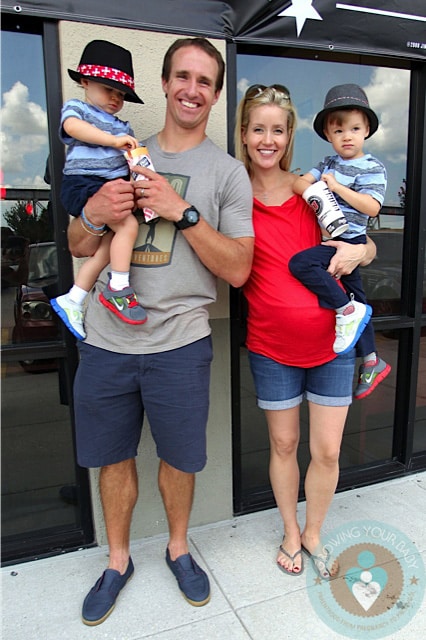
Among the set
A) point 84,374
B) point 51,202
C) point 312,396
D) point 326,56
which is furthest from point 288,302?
point 326,56

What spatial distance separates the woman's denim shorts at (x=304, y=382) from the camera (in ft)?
6.75

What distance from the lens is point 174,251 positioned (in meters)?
1.86

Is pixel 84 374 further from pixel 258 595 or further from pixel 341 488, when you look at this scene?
pixel 341 488

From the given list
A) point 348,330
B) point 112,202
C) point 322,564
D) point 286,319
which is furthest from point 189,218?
point 322,564

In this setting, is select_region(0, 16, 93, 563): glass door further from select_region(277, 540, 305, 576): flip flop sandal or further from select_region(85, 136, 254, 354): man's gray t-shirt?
select_region(277, 540, 305, 576): flip flop sandal

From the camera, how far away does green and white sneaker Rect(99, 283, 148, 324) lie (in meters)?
1.77

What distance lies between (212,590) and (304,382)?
3.17 ft

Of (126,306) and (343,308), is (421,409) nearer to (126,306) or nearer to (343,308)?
(343,308)

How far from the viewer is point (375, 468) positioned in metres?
3.06

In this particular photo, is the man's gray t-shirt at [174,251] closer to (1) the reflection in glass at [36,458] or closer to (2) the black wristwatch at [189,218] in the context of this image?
(2) the black wristwatch at [189,218]

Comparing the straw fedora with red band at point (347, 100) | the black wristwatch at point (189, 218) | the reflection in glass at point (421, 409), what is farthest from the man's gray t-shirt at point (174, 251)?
the reflection in glass at point (421, 409)

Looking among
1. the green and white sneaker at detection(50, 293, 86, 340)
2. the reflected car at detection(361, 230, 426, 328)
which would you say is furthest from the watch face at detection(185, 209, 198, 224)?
the reflected car at detection(361, 230, 426, 328)

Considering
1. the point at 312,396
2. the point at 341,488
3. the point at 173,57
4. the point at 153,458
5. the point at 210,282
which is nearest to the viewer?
the point at 173,57

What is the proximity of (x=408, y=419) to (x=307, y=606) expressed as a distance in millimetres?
1418
